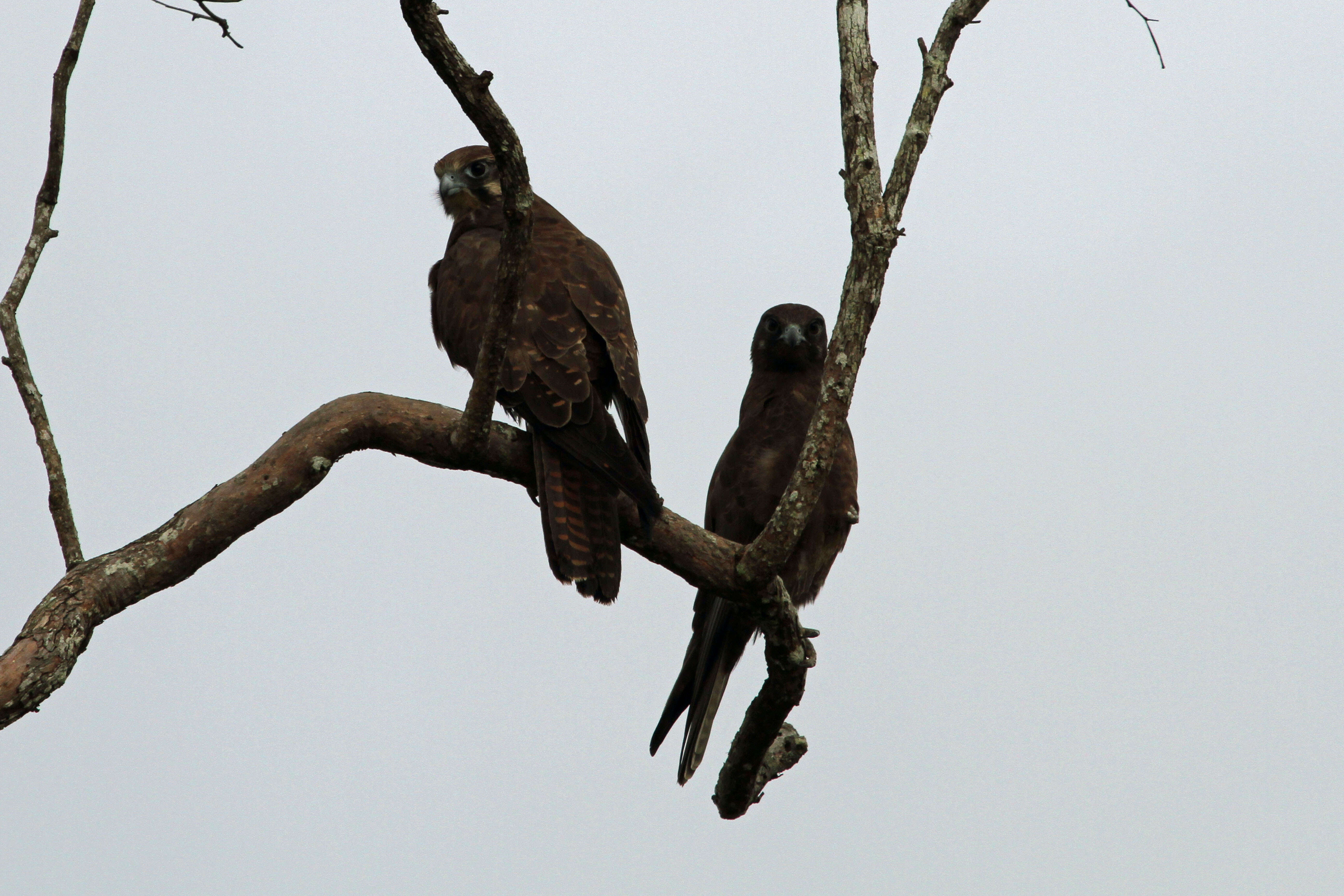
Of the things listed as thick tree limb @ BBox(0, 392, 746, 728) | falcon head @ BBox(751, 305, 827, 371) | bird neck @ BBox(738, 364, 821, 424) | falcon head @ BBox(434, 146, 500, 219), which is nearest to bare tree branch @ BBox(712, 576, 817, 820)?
thick tree limb @ BBox(0, 392, 746, 728)

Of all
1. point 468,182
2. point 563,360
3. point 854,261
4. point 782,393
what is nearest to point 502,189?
point 563,360

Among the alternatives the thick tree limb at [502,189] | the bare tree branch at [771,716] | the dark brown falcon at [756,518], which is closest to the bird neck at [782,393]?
the dark brown falcon at [756,518]

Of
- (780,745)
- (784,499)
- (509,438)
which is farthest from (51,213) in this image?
(780,745)

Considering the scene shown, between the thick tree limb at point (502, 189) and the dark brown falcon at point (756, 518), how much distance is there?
1.65m

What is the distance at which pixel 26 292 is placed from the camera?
3.51 meters

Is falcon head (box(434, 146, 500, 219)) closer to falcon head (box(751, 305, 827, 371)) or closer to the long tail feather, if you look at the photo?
falcon head (box(751, 305, 827, 371))

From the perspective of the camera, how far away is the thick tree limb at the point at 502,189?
263 centimetres

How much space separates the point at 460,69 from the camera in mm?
2688

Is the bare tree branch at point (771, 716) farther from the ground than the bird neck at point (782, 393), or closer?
closer

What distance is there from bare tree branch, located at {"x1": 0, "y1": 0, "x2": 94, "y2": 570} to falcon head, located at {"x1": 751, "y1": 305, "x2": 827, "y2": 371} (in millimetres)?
2822

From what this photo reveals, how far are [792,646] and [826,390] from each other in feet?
3.02

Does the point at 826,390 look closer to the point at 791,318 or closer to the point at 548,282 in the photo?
the point at 548,282

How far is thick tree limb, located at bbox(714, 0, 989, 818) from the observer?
3.53 m

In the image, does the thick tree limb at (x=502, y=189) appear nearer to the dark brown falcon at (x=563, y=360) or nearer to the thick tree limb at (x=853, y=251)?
the dark brown falcon at (x=563, y=360)
